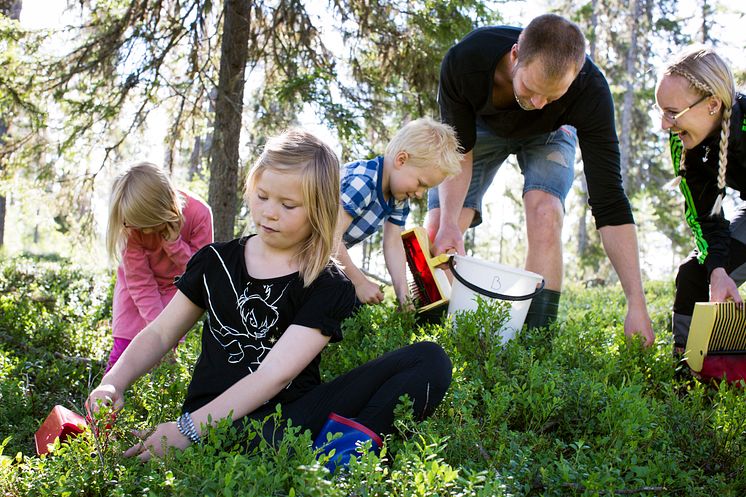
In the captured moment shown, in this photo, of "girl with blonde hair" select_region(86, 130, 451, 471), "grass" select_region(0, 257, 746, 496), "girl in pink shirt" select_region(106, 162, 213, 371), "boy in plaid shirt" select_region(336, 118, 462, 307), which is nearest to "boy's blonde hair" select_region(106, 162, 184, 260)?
"girl in pink shirt" select_region(106, 162, 213, 371)

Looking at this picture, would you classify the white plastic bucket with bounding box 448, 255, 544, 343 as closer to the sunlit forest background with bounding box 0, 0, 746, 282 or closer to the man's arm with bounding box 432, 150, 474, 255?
the man's arm with bounding box 432, 150, 474, 255

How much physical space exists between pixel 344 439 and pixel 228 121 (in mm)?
5192

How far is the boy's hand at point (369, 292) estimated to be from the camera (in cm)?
413

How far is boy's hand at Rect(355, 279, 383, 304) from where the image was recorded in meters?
4.13

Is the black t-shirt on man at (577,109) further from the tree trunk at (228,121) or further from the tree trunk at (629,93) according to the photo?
the tree trunk at (629,93)

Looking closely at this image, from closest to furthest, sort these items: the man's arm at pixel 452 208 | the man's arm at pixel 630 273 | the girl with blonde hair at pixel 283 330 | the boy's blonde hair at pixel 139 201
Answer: the girl with blonde hair at pixel 283 330 → the boy's blonde hair at pixel 139 201 → the man's arm at pixel 630 273 → the man's arm at pixel 452 208

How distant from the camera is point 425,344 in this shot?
2715 millimetres

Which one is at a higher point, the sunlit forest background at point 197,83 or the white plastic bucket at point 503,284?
the sunlit forest background at point 197,83

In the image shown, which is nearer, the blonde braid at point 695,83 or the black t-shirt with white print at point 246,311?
the black t-shirt with white print at point 246,311

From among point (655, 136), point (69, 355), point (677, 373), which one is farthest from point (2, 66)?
point (655, 136)

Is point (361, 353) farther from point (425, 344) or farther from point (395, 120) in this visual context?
point (395, 120)

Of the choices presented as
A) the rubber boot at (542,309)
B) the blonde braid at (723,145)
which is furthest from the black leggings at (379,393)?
the blonde braid at (723,145)

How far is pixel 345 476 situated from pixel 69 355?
10.6 ft

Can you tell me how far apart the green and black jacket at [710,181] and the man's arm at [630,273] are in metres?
0.36
